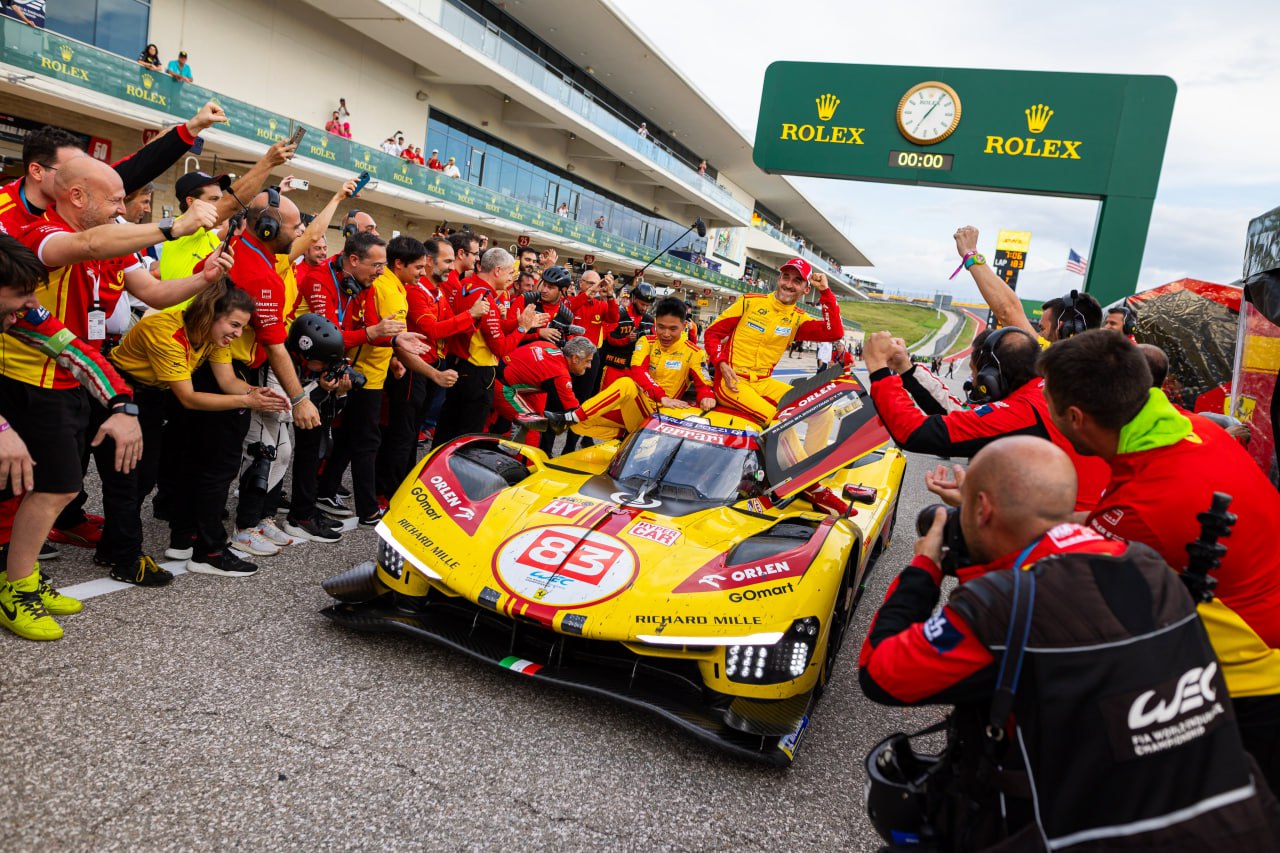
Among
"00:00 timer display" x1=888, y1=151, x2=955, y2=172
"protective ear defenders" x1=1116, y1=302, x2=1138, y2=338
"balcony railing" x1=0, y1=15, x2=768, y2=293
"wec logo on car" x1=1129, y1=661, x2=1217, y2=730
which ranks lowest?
"wec logo on car" x1=1129, y1=661, x2=1217, y2=730

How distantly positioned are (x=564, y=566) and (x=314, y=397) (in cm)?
241

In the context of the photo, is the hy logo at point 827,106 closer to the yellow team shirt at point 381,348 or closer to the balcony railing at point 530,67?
the yellow team shirt at point 381,348

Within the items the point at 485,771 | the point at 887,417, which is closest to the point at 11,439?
the point at 485,771

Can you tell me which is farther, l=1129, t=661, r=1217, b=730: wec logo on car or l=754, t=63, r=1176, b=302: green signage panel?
l=754, t=63, r=1176, b=302: green signage panel

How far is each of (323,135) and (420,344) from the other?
15.4m

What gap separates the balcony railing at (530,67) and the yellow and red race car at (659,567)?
18.7 metres

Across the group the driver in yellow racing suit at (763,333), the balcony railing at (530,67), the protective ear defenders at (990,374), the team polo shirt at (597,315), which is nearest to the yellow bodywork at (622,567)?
the protective ear defenders at (990,374)

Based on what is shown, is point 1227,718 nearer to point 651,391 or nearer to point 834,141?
point 651,391

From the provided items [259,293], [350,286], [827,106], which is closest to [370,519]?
[350,286]

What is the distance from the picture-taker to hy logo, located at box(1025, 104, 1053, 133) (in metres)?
9.64

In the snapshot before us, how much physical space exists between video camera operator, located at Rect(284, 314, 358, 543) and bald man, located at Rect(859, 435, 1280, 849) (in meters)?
3.83

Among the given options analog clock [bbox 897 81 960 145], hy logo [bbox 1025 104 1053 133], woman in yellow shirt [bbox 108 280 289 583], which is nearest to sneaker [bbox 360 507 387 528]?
woman in yellow shirt [bbox 108 280 289 583]

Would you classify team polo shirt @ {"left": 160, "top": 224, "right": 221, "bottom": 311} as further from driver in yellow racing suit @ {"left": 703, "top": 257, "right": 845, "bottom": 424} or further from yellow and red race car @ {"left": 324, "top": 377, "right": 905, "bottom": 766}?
driver in yellow racing suit @ {"left": 703, "top": 257, "right": 845, "bottom": 424}

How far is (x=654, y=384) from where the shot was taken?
21.1 feet
